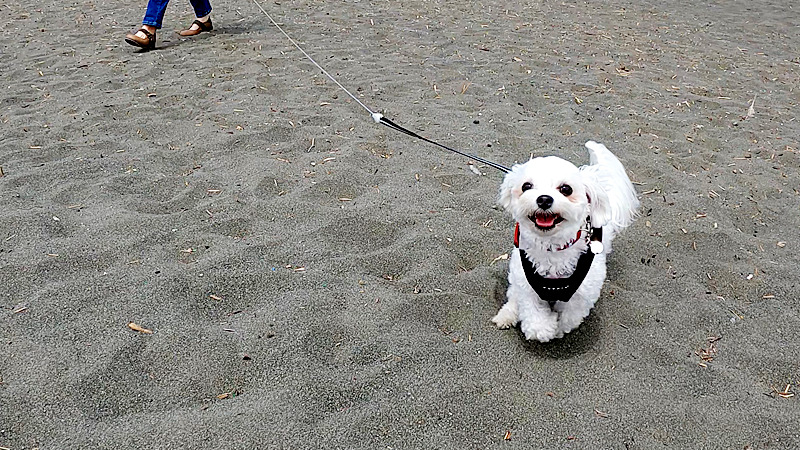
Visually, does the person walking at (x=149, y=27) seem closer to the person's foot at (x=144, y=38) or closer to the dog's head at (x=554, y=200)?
the person's foot at (x=144, y=38)

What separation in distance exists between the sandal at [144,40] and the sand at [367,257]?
0.18 metres

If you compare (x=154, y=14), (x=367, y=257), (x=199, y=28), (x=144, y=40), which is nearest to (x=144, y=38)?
(x=144, y=40)

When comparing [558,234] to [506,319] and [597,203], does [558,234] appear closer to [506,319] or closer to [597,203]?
[597,203]

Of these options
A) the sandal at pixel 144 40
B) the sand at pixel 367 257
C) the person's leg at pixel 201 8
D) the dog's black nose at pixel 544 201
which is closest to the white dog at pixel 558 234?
the dog's black nose at pixel 544 201

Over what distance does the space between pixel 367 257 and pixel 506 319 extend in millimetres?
911

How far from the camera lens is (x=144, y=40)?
24.2 ft

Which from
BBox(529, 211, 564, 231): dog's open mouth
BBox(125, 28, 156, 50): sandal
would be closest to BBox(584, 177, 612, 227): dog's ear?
BBox(529, 211, 564, 231): dog's open mouth

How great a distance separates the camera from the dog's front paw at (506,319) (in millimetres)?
3162

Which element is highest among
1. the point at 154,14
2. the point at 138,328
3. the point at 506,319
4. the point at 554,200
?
the point at 554,200

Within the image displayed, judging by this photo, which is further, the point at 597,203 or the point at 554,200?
the point at 597,203

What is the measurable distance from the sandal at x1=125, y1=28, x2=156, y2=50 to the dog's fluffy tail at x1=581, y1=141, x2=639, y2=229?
6078 millimetres

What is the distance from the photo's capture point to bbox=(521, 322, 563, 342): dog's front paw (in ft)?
9.78

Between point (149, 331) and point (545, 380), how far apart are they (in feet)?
6.13

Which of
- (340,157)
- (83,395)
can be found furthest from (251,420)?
(340,157)
